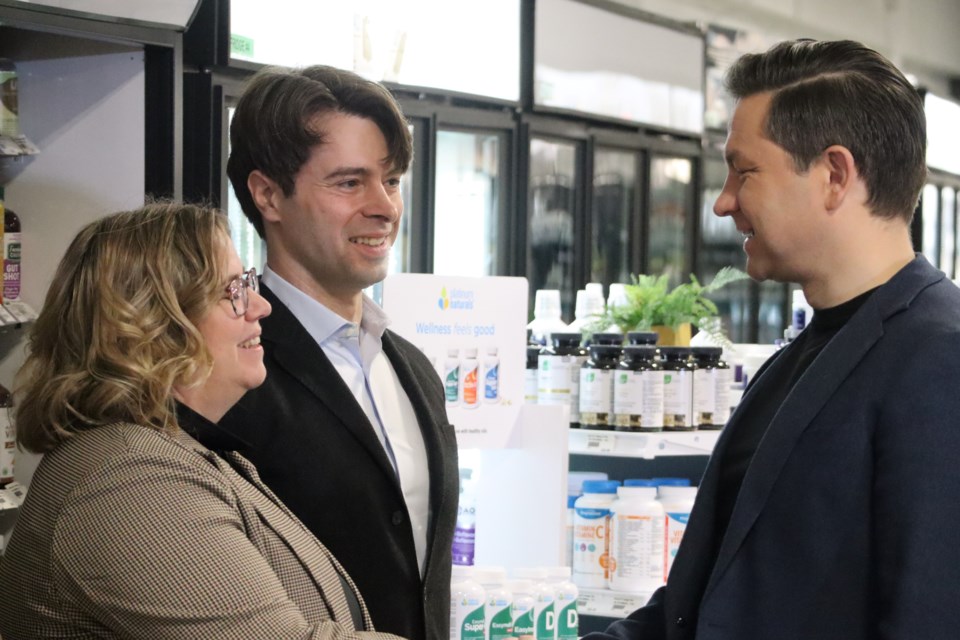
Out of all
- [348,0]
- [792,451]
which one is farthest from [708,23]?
[792,451]

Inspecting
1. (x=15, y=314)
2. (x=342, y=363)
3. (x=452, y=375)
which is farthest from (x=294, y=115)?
(x=452, y=375)

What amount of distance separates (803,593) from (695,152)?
21.6 ft

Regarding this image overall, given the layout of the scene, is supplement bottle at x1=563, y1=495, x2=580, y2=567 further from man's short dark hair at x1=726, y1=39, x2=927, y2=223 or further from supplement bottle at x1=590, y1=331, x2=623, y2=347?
man's short dark hair at x1=726, y1=39, x2=927, y2=223

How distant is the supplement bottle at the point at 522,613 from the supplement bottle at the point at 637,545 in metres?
0.67

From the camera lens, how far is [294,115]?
2.25 metres

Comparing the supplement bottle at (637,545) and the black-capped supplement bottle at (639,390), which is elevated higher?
the black-capped supplement bottle at (639,390)

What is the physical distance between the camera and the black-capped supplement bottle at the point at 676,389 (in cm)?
378

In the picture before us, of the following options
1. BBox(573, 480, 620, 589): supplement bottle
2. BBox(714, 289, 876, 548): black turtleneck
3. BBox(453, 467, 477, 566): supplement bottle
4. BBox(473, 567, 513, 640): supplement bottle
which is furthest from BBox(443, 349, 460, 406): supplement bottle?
BBox(714, 289, 876, 548): black turtleneck

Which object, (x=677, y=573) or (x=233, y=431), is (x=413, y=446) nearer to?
(x=233, y=431)

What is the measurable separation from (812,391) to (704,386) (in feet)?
7.03

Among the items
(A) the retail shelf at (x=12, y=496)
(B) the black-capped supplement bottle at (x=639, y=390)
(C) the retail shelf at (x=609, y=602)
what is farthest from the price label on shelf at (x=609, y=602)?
(A) the retail shelf at (x=12, y=496)

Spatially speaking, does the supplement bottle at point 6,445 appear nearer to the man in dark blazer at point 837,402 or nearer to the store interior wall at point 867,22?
the man in dark blazer at point 837,402

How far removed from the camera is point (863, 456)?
5.34ft

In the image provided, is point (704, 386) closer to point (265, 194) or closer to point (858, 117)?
point (265, 194)
